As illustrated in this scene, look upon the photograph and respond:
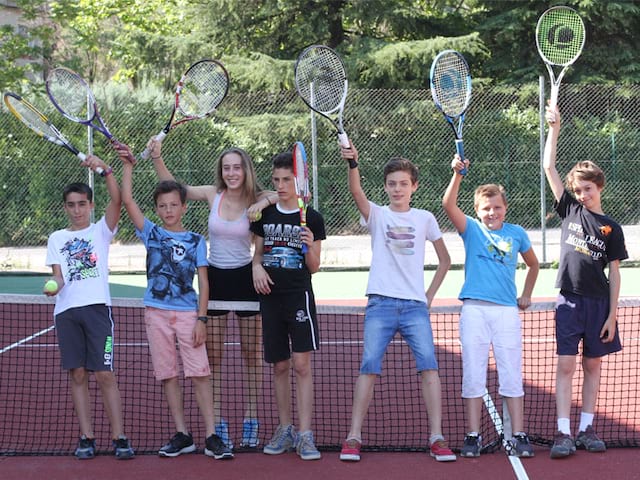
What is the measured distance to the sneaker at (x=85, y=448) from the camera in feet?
15.1

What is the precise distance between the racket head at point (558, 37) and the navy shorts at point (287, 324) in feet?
7.64

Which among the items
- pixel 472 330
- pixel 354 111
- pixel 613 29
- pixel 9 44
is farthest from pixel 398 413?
pixel 613 29

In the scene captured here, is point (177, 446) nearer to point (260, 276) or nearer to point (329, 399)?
point (260, 276)

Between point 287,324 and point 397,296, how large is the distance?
59cm

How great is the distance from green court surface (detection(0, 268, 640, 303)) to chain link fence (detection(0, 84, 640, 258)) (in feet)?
3.56

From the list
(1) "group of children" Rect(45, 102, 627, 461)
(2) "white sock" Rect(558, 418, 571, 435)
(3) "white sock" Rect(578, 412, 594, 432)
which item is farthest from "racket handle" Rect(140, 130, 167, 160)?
(3) "white sock" Rect(578, 412, 594, 432)


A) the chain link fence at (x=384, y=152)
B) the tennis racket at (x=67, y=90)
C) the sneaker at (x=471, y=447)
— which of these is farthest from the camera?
the chain link fence at (x=384, y=152)

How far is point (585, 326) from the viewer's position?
465 centimetres

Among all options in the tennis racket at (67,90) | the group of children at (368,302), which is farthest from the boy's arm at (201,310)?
the tennis racket at (67,90)

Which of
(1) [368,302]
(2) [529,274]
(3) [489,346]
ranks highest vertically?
(2) [529,274]

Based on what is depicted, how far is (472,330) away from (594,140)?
31.7 ft

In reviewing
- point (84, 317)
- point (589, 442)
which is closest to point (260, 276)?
point (84, 317)

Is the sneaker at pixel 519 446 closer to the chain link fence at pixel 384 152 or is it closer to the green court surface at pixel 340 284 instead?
the green court surface at pixel 340 284

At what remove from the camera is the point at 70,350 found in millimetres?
4629
